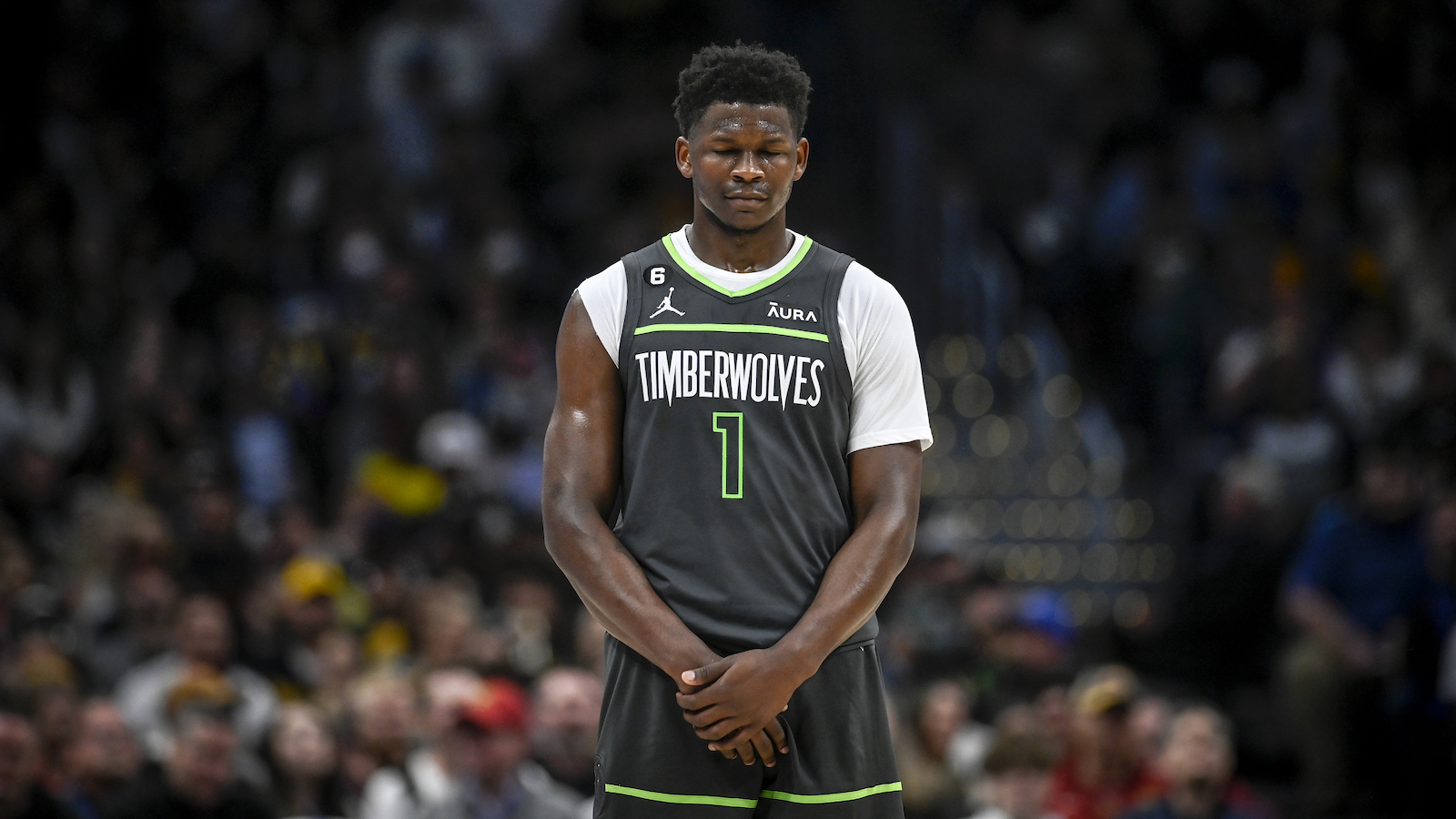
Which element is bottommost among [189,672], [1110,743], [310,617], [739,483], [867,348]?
[1110,743]

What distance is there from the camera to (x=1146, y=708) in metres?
7.88

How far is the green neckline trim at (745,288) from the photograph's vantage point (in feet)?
11.1

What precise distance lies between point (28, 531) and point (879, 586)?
8.91m

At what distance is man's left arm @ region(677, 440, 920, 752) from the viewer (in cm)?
312

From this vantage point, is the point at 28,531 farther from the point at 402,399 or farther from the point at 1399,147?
the point at 1399,147

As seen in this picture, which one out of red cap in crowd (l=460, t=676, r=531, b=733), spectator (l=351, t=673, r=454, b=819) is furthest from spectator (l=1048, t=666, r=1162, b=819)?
spectator (l=351, t=673, r=454, b=819)

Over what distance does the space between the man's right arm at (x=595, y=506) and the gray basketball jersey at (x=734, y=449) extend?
0.05 m

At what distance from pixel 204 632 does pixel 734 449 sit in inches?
238

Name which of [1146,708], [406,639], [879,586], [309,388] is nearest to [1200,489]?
[1146,708]

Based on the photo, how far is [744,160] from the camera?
3.35 meters

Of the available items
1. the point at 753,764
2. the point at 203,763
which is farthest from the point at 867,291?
the point at 203,763

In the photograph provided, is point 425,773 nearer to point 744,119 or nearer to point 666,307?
point 666,307

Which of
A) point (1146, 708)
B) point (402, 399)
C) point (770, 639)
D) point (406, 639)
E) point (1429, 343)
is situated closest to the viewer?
point (770, 639)

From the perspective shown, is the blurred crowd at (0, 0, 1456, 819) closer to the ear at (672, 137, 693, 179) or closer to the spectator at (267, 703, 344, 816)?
the spectator at (267, 703, 344, 816)
